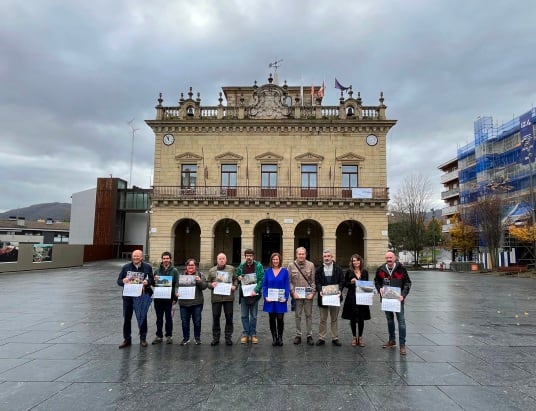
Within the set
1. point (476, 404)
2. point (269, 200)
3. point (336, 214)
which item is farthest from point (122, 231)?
point (476, 404)

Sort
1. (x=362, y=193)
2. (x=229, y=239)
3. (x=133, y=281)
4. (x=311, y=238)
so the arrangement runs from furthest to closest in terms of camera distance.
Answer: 1. (x=229, y=239)
2. (x=311, y=238)
3. (x=362, y=193)
4. (x=133, y=281)

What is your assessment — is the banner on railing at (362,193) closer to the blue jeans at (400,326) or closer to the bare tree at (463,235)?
the bare tree at (463,235)

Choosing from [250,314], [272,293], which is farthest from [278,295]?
[250,314]

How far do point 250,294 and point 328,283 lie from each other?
61.4 inches

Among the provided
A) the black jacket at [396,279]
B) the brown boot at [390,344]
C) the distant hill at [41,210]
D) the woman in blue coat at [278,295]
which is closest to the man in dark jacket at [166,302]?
the woman in blue coat at [278,295]

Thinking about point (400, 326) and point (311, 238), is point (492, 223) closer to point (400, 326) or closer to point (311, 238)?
point (311, 238)

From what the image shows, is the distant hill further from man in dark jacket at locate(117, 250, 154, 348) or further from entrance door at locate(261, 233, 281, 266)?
man in dark jacket at locate(117, 250, 154, 348)

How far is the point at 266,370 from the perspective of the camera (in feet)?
17.6

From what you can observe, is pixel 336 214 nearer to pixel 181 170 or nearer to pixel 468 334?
pixel 181 170

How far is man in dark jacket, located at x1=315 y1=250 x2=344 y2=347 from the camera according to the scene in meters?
6.79

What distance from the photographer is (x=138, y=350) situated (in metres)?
6.37

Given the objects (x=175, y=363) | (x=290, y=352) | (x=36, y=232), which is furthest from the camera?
(x=36, y=232)

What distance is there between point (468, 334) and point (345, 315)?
3.17 meters

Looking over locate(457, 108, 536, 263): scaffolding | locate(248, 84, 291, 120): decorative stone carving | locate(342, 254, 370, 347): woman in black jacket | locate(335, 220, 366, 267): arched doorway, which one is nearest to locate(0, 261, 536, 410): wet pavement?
locate(342, 254, 370, 347): woman in black jacket
